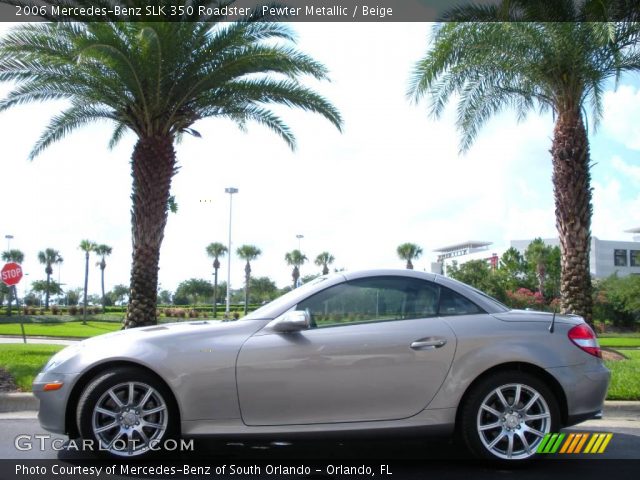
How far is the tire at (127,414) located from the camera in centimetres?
484

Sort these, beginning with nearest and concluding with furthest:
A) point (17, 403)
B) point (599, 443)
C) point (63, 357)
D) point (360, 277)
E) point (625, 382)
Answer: point (63, 357)
point (360, 277)
point (599, 443)
point (17, 403)
point (625, 382)

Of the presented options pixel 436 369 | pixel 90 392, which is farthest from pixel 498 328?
pixel 90 392

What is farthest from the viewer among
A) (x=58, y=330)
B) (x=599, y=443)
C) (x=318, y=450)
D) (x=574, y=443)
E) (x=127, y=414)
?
(x=58, y=330)

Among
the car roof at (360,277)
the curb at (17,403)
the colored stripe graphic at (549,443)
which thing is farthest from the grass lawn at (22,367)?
the colored stripe graphic at (549,443)

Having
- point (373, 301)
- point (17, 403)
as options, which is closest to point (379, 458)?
point (373, 301)

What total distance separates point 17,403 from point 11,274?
13.1 m

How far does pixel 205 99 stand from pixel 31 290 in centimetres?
11290

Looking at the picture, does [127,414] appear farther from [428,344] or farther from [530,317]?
[530,317]

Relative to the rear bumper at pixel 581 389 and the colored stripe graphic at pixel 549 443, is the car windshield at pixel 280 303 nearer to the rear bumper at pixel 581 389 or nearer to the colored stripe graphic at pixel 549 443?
the rear bumper at pixel 581 389

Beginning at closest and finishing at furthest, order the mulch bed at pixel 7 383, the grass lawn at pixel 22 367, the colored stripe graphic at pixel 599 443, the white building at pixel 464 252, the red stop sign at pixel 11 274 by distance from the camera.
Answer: the colored stripe graphic at pixel 599 443 → the mulch bed at pixel 7 383 → the grass lawn at pixel 22 367 → the red stop sign at pixel 11 274 → the white building at pixel 464 252

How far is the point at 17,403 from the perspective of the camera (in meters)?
7.52

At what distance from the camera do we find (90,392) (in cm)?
486

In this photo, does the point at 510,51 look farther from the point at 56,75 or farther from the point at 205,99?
the point at 56,75

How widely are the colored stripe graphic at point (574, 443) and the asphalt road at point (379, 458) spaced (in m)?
0.07
